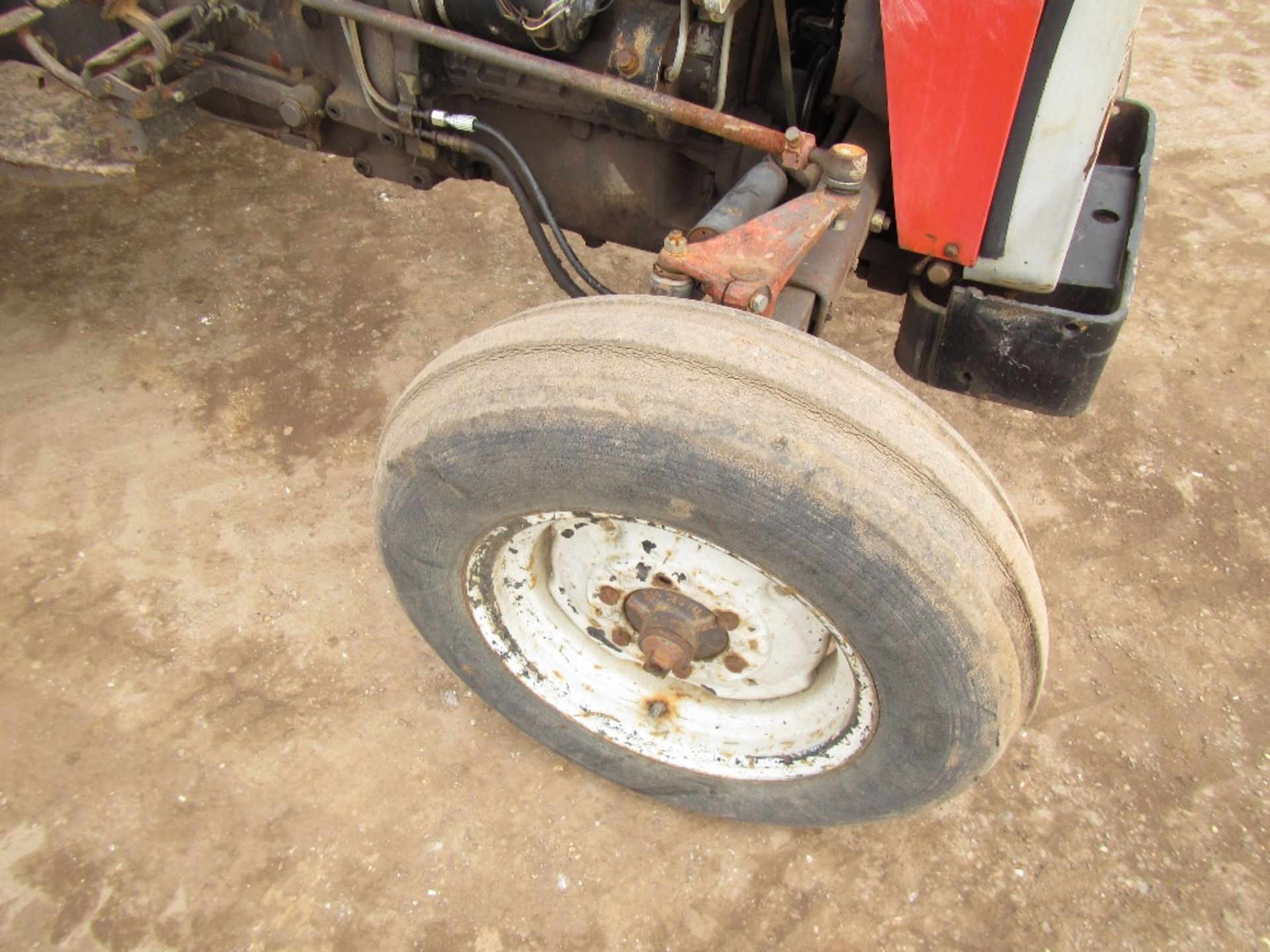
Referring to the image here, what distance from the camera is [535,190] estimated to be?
2.25 metres

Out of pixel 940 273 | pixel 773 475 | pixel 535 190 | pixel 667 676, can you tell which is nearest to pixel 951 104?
pixel 940 273

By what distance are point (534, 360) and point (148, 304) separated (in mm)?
2250

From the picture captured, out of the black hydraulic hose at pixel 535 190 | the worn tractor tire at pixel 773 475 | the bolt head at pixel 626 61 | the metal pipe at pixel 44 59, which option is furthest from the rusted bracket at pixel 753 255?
the metal pipe at pixel 44 59

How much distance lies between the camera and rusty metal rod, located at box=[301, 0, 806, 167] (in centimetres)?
180

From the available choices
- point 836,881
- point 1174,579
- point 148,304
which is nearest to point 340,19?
point 148,304

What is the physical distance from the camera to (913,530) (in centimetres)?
138

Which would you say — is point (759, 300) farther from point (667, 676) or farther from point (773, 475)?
point (667, 676)

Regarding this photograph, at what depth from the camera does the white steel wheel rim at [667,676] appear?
1743 millimetres

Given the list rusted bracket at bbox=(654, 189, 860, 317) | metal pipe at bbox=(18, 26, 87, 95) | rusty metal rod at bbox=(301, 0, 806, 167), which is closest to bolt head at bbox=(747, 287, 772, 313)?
rusted bracket at bbox=(654, 189, 860, 317)

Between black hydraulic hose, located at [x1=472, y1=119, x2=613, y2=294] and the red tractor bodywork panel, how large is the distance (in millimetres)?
744

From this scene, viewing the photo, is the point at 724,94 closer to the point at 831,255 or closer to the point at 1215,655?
the point at 831,255

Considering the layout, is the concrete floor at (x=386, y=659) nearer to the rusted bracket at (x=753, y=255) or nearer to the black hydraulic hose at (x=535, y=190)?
the black hydraulic hose at (x=535, y=190)

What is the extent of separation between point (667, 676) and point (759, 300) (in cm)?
85

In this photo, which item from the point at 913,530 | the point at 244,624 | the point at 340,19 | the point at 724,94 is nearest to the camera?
the point at 913,530
